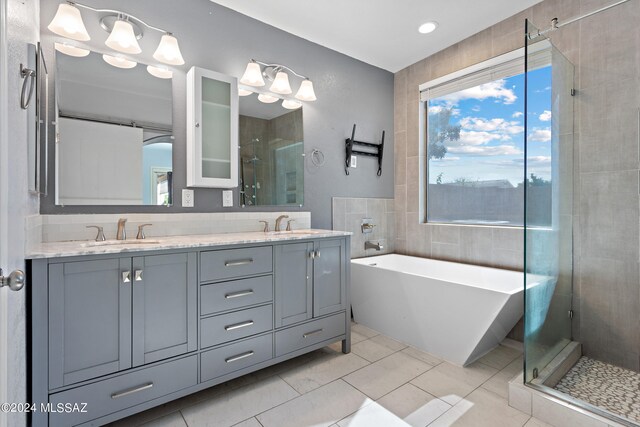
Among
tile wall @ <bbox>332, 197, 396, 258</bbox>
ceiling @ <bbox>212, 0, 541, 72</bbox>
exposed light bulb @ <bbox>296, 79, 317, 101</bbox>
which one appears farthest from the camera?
tile wall @ <bbox>332, 197, 396, 258</bbox>

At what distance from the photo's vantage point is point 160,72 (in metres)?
2.14

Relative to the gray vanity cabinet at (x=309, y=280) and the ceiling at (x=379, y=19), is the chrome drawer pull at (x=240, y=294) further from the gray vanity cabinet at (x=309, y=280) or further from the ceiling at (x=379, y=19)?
the ceiling at (x=379, y=19)

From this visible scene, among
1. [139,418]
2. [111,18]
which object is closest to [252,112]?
[111,18]

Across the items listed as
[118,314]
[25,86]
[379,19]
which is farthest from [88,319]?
[379,19]

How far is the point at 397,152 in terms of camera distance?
3.60 metres

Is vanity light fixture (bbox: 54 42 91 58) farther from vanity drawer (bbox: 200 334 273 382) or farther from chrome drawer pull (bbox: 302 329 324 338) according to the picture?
chrome drawer pull (bbox: 302 329 324 338)

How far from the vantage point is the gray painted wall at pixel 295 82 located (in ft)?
6.91

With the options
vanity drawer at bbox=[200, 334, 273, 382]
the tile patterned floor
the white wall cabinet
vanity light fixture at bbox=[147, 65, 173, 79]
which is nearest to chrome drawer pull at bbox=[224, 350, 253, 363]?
vanity drawer at bbox=[200, 334, 273, 382]

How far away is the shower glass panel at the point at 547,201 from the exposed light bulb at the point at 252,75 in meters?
1.80

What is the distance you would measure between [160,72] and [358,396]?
95.4 inches

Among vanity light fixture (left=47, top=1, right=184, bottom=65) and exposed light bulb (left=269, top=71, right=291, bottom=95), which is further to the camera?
exposed light bulb (left=269, top=71, right=291, bottom=95)

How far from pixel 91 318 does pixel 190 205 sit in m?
0.98

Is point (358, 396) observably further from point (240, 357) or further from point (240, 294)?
point (240, 294)

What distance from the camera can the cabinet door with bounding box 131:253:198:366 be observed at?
155 centimetres
